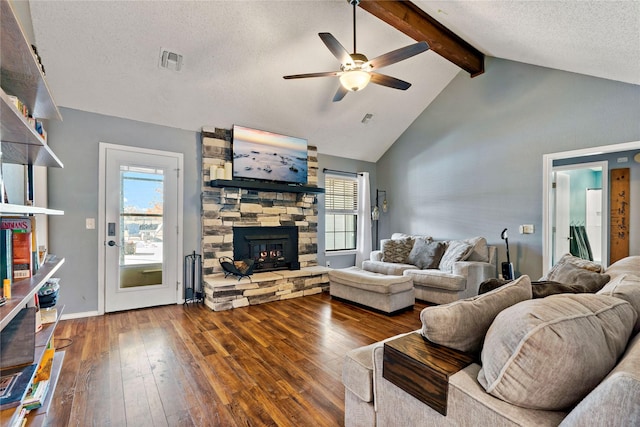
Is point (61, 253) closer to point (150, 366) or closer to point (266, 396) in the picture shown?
point (150, 366)

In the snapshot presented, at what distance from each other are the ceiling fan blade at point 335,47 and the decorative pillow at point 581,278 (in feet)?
8.04

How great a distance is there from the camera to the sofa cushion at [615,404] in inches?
24.8

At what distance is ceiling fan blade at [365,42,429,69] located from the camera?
102 inches

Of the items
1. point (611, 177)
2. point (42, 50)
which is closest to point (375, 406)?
point (42, 50)

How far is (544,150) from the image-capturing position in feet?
13.5

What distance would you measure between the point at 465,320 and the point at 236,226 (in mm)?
3816

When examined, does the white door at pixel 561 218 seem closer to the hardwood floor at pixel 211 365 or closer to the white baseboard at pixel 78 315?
the hardwood floor at pixel 211 365

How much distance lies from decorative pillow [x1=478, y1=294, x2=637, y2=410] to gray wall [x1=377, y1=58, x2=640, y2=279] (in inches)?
150

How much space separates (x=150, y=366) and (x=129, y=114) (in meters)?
3.07

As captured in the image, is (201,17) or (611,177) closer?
(201,17)

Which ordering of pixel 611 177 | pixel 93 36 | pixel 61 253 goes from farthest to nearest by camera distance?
pixel 611 177 → pixel 61 253 → pixel 93 36

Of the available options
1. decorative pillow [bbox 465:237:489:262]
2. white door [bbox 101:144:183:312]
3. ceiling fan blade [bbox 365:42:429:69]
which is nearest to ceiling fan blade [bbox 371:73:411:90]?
ceiling fan blade [bbox 365:42:429:69]

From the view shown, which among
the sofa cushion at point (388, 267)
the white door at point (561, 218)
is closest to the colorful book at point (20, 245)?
the sofa cushion at point (388, 267)

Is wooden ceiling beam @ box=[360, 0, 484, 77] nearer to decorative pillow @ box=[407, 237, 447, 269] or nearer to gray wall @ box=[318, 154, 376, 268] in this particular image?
gray wall @ box=[318, 154, 376, 268]
